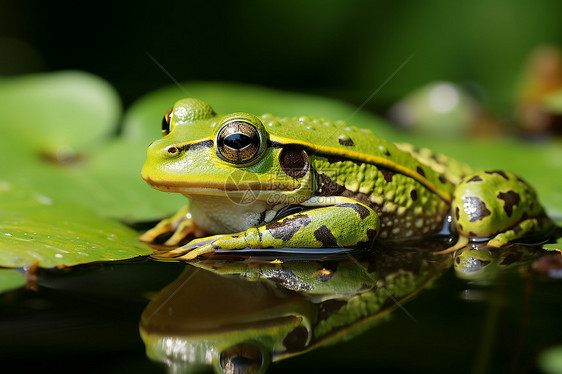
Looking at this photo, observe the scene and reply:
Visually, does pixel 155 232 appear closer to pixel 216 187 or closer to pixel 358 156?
pixel 216 187

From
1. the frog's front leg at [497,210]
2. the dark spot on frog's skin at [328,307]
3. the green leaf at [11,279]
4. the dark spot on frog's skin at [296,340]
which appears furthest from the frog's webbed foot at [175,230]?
the frog's front leg at [497,210]

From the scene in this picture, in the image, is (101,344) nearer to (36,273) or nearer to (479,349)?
(36,273)

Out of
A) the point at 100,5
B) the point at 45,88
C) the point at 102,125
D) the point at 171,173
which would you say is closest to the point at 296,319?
the point at 171,173

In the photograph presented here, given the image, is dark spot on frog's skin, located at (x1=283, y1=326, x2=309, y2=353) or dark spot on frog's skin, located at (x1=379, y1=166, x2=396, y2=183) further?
dark spot on frog's skin, located at (x1=379, y1=166, x2=396, y2=183)

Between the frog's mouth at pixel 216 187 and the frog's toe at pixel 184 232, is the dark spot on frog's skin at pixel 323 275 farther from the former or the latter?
the frog's toe at pixel 184 232

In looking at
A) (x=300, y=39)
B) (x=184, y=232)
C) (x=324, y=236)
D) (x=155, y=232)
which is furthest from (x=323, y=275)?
(x=300, y=39)

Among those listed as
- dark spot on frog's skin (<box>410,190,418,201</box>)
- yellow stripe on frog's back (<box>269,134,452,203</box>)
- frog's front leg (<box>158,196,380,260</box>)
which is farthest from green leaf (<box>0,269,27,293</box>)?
dark spot on frog's skin (<box>410,190,418,201</box>)

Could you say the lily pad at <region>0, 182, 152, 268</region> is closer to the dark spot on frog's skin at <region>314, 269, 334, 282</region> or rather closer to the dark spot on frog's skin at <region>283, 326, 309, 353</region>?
the dark spot on frog's skin at <region>314, 269, 334, 282</region>
